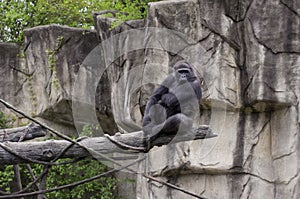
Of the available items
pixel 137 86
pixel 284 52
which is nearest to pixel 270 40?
pixel 284 52

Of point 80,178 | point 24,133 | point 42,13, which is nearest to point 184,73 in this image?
point 24,133

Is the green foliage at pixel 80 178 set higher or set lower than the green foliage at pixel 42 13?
lower

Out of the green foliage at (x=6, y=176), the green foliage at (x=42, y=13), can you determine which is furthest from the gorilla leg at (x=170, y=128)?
the green foliage at (x=42, y=13)

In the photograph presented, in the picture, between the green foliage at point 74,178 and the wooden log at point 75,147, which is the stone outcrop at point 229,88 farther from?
the wooden log at point 75,147

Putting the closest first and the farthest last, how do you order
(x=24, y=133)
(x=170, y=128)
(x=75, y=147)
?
(x=75, y=147) < (x=170, y=128) < (x=24, y=133)

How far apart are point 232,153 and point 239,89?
709mm

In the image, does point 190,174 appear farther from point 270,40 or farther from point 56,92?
point 56,92

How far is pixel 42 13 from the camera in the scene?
37.7 ft

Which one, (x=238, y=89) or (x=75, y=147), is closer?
(x=75, y=147)

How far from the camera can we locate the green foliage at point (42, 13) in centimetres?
1138

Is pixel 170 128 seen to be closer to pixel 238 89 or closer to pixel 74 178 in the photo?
pixel 238 89

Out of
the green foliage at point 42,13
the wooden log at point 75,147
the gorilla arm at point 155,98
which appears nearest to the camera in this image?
the wooden log at point 75,147

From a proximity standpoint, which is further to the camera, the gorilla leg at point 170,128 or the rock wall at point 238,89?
the rock wall at point 238,89

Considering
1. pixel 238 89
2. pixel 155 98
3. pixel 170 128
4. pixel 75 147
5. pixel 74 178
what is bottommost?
pixel 74 178
